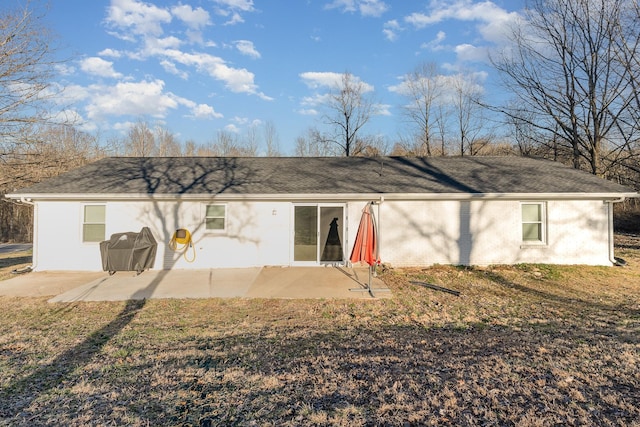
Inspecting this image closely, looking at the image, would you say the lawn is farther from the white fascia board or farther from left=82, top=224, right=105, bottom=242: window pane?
the white fascia board

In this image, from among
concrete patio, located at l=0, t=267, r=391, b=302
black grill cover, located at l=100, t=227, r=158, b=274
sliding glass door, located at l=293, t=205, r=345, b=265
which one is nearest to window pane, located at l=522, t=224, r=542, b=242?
concrete patio, located at l=0, t=267, r=391, b=302

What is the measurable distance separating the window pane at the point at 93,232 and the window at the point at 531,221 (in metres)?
13.8

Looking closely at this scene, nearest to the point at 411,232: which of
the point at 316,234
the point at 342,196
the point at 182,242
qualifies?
the point at 342,196

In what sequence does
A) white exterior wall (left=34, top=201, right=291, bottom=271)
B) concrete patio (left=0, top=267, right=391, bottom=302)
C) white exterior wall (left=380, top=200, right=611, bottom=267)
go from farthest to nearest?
1. white exterior wall (left=380, top=200, right=611, bottom=267)
2. white exterior wall (left=34, top=201, right=291, bottom=271)
3. concrete patio (left=0, top=267, right=391, bottom=302)

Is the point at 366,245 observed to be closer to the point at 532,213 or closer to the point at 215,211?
the point at 215,211

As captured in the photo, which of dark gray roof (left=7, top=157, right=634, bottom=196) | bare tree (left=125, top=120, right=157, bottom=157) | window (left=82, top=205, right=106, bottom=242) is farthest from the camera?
bare tree (left=125, top=120, right=157, bottom=157)

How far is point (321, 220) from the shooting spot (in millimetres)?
11438

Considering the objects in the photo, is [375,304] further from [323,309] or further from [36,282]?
[36,282]

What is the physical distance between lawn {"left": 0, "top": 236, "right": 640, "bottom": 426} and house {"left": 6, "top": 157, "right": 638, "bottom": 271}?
11.1 ft

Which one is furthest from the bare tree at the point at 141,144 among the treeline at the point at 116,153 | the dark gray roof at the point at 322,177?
the dark gray roof at the point at 322,177

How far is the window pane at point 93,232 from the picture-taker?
11141 mm

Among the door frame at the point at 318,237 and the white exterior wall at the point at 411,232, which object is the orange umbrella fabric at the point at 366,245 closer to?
the white exterior wall at the point at 411,232

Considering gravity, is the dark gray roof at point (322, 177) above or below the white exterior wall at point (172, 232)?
above

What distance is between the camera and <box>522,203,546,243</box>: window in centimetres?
1154
